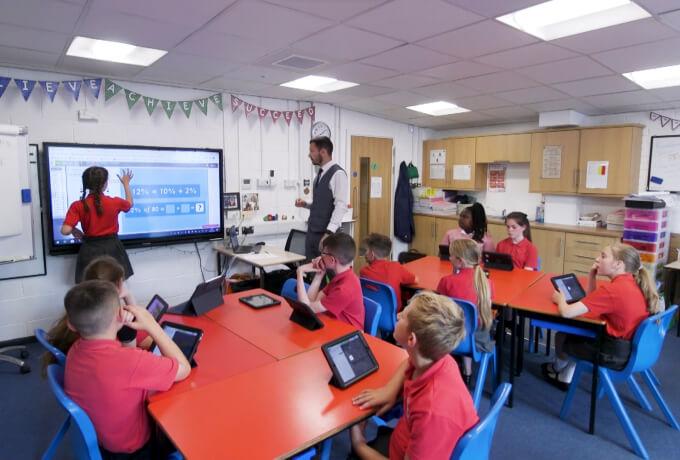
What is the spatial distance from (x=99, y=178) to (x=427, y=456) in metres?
3.32

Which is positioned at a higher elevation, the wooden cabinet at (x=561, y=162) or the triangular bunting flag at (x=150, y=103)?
the triangular bunting flag at (x=150, y=103)

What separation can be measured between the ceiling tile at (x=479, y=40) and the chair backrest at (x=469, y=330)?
1621mm

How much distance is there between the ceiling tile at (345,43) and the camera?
2801mm

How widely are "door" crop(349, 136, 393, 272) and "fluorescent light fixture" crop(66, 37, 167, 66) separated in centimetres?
306

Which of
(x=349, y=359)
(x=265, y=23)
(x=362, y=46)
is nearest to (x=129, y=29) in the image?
(x=265, y=23)

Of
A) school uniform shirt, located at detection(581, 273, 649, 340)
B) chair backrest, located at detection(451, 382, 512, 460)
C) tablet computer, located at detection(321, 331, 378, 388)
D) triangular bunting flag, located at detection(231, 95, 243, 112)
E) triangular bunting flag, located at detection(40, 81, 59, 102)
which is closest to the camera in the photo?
chair backrest, located at detection(451, 382, 512, 460)

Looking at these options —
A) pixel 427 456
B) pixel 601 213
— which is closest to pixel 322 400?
pixel 427 456

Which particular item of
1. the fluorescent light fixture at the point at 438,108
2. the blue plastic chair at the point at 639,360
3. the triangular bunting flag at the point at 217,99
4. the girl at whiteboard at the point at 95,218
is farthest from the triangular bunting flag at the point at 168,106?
the blue plastic chair at the point at 639,360

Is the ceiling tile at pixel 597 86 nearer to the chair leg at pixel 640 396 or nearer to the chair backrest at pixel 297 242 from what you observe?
the chair leg at pixel 640 396

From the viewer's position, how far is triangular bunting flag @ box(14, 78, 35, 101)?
11.9 feet

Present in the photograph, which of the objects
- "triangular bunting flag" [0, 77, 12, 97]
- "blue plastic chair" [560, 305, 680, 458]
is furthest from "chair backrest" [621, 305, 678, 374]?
"triangular bunting flag" [0, 77, 12, 97]

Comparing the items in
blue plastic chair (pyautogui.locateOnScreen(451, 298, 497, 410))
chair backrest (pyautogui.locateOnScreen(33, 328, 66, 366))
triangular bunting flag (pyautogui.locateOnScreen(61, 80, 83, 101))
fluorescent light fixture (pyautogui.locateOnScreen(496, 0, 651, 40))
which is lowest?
blue plastic chair (pyautogui.locateOnScreen(451, 298, 497, 410))

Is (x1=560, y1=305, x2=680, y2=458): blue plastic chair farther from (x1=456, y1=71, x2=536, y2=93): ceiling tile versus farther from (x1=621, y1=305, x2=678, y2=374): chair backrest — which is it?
(x1=456, y1=71, x2=536, y2=93): ceiling tile

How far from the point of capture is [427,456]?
1.27 metres
